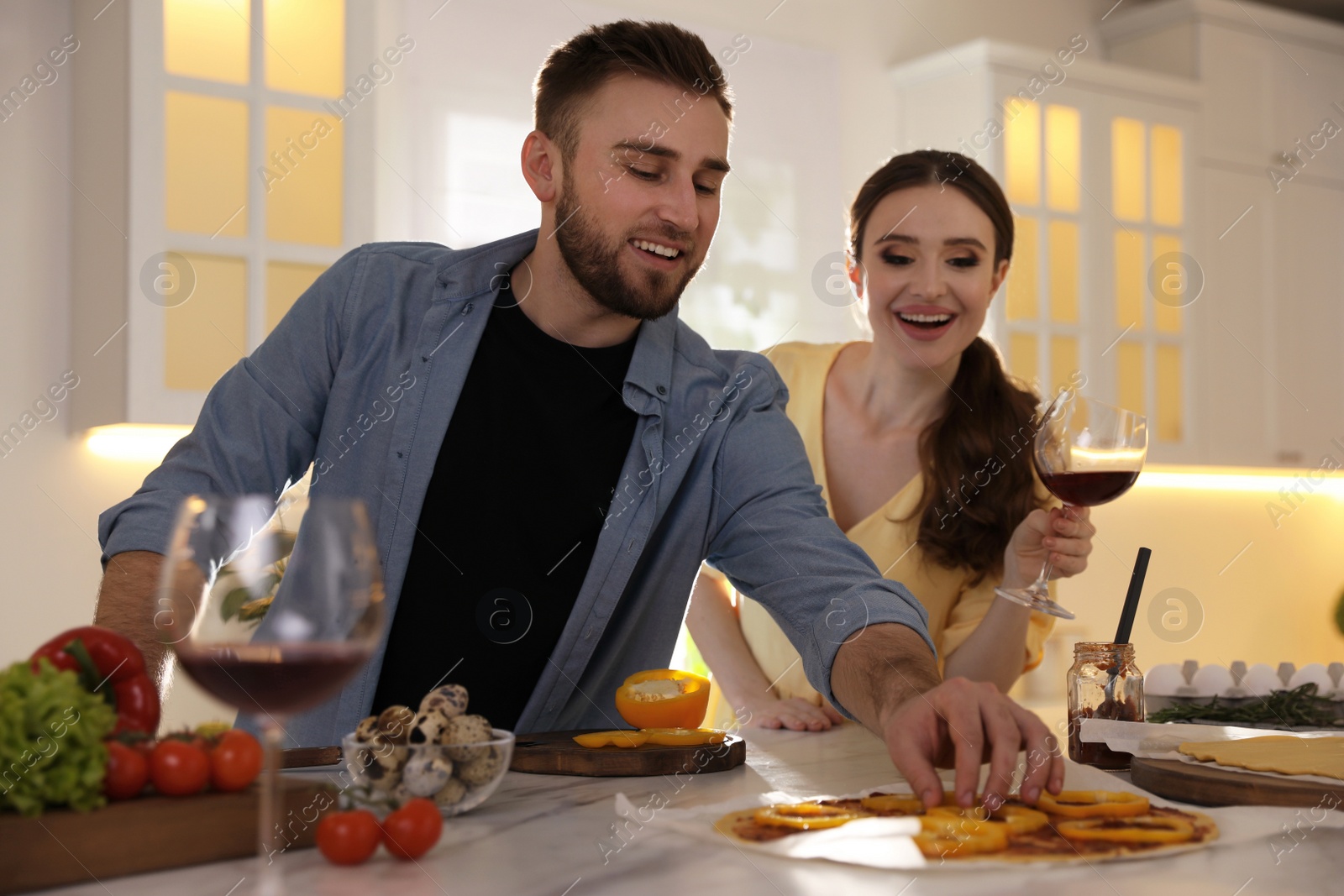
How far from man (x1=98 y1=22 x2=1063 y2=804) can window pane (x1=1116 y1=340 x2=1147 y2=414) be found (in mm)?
2437

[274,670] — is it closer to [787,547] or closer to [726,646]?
[787,547]

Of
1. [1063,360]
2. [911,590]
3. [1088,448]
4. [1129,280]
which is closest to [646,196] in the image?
[1088,448]

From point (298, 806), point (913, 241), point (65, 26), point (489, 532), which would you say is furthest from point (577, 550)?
point (65, 26)

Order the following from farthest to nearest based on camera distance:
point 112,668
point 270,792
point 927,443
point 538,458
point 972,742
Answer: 1. point 927,443
2. point 538,458
3. point 972,742
4. point 112,668
5. point 270,792

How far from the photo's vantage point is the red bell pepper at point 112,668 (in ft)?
2.80

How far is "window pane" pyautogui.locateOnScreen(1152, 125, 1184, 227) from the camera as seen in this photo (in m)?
3.93

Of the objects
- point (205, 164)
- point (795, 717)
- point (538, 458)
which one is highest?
point (205, 164)

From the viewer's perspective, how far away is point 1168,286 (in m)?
3.95

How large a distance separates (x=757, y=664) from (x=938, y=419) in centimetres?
53

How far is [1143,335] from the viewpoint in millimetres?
3898

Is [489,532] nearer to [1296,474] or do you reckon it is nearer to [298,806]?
[298,806]

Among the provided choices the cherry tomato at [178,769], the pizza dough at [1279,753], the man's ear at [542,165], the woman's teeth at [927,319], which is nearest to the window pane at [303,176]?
the man's ear at [542,165]

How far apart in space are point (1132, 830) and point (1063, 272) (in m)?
3.10

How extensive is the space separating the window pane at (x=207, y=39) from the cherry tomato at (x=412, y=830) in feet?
6.97
